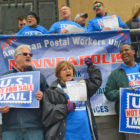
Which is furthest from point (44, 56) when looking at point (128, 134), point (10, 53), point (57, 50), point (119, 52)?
point (128, 134)

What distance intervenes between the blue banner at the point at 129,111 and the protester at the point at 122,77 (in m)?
0.11

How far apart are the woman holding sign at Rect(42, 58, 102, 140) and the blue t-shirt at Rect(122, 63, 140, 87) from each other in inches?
32.2

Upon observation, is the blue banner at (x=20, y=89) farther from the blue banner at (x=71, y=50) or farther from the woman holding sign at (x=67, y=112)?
the blue banner at (x=71, y=50)

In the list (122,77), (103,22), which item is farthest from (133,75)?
(103,22)

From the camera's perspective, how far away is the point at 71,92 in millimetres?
3250

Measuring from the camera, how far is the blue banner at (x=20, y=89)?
10.6 ft

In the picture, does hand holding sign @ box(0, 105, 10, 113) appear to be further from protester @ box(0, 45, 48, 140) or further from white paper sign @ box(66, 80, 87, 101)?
white paper sign @ box(66, 80, 87, 101)

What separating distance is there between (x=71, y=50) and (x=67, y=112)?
149cm

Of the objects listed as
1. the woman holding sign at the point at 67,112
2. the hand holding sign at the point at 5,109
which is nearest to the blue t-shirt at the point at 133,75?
the woman holding sign at the point at 67,112

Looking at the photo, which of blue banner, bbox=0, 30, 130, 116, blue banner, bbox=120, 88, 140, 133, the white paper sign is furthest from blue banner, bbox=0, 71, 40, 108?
blue banner, bbox=120, 88, 140, 133

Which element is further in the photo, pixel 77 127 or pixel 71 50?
pixel 71 50

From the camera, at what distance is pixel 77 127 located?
317cm

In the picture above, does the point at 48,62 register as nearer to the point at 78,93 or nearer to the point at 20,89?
the point at 20,89

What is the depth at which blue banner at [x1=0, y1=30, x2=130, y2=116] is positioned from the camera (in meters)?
4.31
